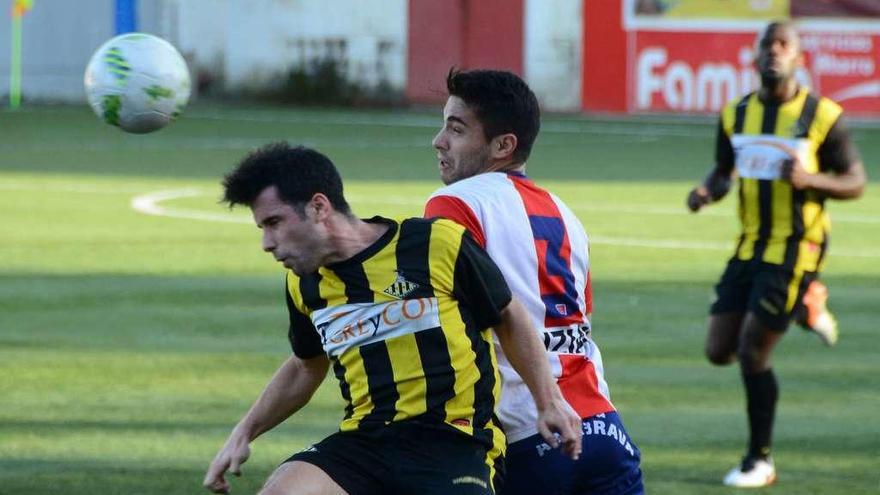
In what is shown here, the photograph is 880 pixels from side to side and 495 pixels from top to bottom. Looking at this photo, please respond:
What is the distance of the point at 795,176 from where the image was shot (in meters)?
9.27

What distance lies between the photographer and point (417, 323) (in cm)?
579

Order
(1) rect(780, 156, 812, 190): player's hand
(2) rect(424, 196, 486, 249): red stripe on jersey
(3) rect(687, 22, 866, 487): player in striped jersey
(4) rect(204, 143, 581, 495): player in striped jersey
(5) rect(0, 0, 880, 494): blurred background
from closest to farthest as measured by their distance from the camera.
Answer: (4) rect(204, 143, 581, 495): player in striped jersey, (2) rect(424, 196, 486, 249): red stripe on jersey, (1) rect(780, 156, 812, 190): player's hand, (3) rect(687, 22, 866, 487): player in striped jersey, (5) rect(0, 0, 880, 494): blurred background

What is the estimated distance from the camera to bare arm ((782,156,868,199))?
9281 mm

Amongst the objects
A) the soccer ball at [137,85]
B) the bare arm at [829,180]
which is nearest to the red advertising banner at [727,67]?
the bare arm at [829,180]

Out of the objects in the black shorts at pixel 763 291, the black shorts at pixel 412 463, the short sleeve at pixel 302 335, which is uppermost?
the short sleeve at pixel 302 335

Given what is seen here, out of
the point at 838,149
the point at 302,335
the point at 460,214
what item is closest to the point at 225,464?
the point at 302,335

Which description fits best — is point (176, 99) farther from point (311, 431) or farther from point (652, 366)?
point (652, 366)

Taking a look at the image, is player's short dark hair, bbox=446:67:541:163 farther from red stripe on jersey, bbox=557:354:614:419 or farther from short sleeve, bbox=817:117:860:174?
short sleeve, bbox=817:117:860:174

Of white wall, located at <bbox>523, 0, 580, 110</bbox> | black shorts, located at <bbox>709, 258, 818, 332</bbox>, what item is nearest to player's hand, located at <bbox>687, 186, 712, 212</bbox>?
black shorts, located at <bbox>709, 258, 818, 332</bbox>

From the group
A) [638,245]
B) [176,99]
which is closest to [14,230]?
[638,245]

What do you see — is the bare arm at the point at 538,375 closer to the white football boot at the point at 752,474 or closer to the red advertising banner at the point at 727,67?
the white football boot at the point at 752,474

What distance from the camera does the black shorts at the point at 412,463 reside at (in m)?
5.75

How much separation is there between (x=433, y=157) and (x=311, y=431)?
18.3m

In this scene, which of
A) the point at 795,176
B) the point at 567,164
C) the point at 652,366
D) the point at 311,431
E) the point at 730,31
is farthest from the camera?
the point at 730,31
